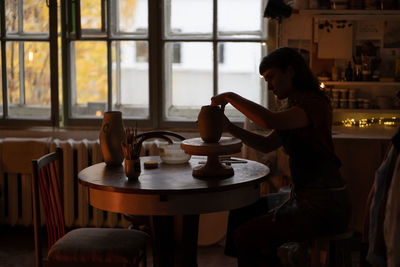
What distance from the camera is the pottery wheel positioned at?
233 centimetres

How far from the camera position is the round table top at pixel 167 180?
220 centimetres

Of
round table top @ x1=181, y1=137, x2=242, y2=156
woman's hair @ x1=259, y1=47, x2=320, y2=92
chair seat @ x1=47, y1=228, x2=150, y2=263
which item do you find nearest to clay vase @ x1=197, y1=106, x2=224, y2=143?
round table top @ x1=181, y1=137, x2=242, y2=156

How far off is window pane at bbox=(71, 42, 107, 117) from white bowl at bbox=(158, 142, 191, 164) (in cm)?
147

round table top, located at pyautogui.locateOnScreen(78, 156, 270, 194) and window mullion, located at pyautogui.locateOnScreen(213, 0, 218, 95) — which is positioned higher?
window mullion, located at pyautogui.locateOnScreen(213, 0, 218, 95)

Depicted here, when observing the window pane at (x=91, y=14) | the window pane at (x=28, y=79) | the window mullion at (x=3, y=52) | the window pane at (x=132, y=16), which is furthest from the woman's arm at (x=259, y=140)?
the window mullion at (x=3, y=52)

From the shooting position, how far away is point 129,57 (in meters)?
4.05

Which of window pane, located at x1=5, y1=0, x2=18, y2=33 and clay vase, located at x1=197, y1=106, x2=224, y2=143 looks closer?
clay vase, located at x1=197, y1=106, x2=224, y2=143

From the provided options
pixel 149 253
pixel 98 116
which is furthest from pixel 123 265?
pixel 98 116

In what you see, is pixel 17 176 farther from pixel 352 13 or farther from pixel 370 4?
pixel 370 4

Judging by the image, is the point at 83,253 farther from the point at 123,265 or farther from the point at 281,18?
the point at 281,18

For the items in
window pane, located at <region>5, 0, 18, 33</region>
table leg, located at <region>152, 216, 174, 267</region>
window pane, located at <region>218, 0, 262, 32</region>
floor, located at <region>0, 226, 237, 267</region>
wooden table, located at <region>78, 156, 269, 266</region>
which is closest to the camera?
wooden table, located at <region>78, 156, 269, 266</region>

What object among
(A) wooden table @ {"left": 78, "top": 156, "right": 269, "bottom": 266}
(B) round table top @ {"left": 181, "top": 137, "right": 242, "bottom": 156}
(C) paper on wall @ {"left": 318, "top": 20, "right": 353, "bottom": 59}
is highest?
(C) paper on wall @ {"left": 318, "top": 20, "right": 353, "bottom": 59}

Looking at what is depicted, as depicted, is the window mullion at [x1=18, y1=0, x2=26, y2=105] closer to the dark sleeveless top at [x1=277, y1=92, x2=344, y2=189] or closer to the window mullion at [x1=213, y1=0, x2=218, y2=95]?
the window mullion at [x1=213, y1=0, x2=218, y2=95]

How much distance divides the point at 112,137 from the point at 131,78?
1481 millimetres
